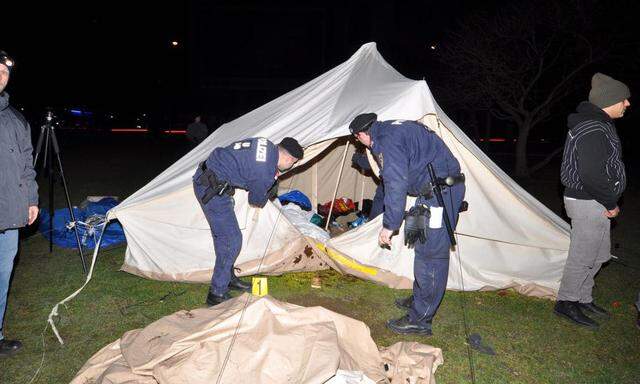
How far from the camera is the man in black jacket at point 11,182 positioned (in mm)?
2602

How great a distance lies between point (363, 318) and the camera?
3654mm

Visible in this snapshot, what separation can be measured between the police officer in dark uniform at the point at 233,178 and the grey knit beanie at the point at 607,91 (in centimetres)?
260

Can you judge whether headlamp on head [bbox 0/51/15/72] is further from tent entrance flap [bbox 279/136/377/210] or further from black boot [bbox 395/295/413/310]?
tent entrance flap [bbox 279/136/377/210]

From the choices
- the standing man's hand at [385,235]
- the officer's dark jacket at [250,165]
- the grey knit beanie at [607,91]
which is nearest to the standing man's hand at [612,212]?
the grey knit beanie at [607,91]

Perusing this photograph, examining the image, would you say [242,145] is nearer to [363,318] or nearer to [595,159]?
[363,318]

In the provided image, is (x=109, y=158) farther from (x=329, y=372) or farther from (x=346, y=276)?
(x=329, y=372)

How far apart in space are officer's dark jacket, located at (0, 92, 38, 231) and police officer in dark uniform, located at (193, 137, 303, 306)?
1220mm

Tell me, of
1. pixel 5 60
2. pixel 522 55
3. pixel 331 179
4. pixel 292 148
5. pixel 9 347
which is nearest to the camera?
pixel 5 60

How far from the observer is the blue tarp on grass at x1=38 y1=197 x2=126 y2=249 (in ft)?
16.1

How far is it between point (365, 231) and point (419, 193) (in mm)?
1199

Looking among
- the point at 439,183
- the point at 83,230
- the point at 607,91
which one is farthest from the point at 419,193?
the point at 83,230

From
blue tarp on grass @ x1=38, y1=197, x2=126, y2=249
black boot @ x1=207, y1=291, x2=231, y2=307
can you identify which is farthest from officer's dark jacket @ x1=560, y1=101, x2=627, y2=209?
blue tarp on grass @ x1=38, y1=197, x2=126, y2=249

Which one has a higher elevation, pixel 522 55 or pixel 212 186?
pixel 522 55

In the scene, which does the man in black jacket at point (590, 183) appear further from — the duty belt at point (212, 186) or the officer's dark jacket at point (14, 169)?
the officer's dark jacket at point (14, 169)
